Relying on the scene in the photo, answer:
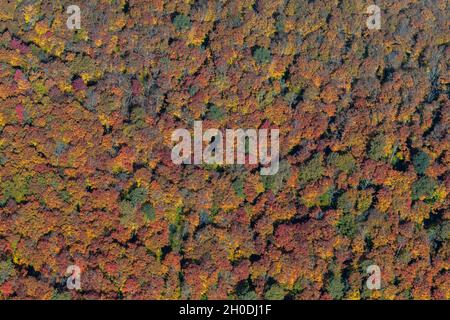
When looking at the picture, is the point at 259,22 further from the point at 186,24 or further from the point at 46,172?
the point at 46,172

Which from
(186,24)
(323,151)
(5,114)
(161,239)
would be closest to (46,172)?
(5,114)

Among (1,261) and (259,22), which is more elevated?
(259,22)

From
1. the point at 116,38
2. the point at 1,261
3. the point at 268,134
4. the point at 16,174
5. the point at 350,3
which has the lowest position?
the point at 1,261

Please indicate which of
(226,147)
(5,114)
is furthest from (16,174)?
(226,147)
